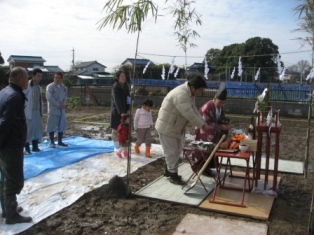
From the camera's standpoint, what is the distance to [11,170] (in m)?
3.73

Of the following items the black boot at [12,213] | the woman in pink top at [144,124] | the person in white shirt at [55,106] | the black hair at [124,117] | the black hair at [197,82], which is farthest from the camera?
the person in white shirt at [55,106]

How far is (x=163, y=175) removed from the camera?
19.3 ft

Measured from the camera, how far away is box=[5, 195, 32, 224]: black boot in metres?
3.81

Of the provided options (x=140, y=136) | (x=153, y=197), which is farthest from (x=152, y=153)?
(x=153, y=197)

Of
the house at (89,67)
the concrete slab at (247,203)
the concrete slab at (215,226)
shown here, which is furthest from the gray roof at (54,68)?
the concrete slab at (215,226)

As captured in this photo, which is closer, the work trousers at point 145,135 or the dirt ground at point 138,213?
the dirt ground at point 138,213

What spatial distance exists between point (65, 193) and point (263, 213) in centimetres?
289

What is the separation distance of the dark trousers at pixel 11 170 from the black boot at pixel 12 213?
0.06 meters

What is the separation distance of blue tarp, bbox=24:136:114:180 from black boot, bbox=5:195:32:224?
166cm

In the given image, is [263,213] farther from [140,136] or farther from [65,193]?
[140,136]

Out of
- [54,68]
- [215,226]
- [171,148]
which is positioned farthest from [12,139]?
[54,68]

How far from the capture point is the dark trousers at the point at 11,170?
3.72 meters

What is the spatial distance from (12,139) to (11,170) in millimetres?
359

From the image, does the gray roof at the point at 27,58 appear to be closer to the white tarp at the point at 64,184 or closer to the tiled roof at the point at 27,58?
the tiled roof at the point at 27,58
